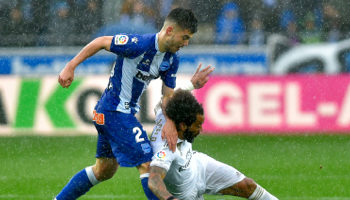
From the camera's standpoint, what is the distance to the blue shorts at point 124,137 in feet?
18.8

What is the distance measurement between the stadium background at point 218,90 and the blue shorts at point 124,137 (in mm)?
1804

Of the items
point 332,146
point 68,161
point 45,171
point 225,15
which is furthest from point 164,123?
point 225,15

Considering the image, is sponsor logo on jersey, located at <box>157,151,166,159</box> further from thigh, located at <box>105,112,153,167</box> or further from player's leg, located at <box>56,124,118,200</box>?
player's leg, located at <box>56,124,118,200</box>

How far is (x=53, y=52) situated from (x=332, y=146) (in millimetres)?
4597

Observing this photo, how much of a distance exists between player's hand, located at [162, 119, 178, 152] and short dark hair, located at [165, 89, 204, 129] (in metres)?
0.04

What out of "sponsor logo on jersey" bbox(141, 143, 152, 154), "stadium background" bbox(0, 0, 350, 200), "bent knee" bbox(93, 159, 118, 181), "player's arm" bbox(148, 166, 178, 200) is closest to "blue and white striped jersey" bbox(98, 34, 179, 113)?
"sponsor logo on jersey" bbox(141, 143, 152, 154)

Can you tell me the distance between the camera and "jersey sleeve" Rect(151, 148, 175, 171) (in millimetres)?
5133

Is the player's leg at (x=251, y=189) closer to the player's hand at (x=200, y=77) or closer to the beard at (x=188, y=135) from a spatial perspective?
the beard at (x=188, y=135)

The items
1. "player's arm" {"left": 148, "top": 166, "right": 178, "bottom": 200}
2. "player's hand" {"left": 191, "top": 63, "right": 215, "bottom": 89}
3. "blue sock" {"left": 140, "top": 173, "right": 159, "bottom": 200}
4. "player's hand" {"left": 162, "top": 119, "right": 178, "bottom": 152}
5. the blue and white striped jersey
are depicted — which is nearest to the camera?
"player's arm" {"left": 148, "top": 166, "right": 178, "bottom": 200}

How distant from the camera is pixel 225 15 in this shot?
13539 millimetres

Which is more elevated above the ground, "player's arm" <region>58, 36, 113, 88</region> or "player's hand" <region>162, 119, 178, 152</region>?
"player's arm" <region>58, 36, 113, 88</region>

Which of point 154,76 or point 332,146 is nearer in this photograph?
point 154,76

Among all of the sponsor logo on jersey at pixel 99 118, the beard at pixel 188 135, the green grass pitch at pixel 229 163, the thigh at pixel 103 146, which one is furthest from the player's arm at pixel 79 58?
the green grass pitch at pixel 229 163

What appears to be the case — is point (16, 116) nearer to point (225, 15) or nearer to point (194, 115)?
point (225, 15)
